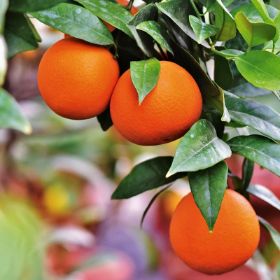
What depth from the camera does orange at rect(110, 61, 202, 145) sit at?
62 centimetres

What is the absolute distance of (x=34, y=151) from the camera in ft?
5.58

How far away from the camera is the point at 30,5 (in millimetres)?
646

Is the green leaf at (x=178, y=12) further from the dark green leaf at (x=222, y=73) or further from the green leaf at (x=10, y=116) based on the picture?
the green leaf at (x=10, y=116)

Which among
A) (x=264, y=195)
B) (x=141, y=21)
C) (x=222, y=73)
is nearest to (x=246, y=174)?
(x=264, y=195)

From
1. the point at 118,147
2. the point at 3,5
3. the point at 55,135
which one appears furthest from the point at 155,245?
the point at 3,5

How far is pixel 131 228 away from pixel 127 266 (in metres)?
0.17

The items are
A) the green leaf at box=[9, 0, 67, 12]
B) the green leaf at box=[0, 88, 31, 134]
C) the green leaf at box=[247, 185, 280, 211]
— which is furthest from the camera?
the green leaf at box=[247, 185, 280, 211]

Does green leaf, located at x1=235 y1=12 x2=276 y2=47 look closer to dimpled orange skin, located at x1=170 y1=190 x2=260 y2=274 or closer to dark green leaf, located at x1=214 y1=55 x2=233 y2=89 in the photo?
dark green leaf, located at x1=214 y1=55 x2=233 y2=89

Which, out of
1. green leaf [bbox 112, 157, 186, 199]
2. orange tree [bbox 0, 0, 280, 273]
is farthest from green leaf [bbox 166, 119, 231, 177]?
green leaf [bbox 112, 157, 186, 199]

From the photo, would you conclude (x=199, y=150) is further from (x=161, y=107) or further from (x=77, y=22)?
(x=77, y=22)

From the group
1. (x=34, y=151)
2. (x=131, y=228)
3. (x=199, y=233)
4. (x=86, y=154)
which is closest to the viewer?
(x=199, y=233)

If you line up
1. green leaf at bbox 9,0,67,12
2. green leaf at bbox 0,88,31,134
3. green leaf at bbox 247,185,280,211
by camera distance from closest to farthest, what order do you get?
green leaf at bbox 0,88,31,134
green leaf at bbox 9,0,67,12
green leaf at bbox 247,185,280,211

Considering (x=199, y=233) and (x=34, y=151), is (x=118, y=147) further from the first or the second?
(x=199, y=233)

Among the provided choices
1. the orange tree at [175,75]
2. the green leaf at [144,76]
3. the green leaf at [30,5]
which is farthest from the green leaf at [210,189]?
the green leaf at [30,5]
